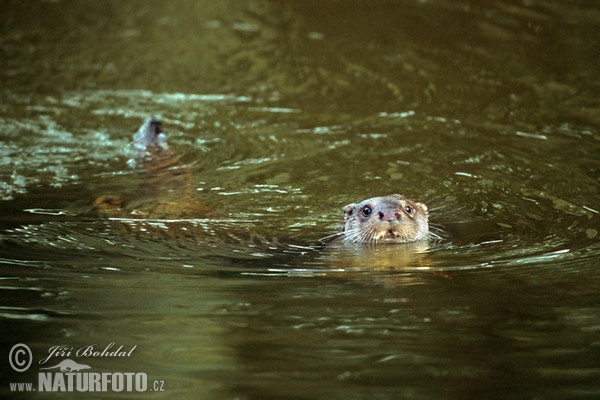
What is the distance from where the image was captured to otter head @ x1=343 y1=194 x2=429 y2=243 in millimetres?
5441

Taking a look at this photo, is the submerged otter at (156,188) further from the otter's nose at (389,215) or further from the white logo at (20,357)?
the white logo at (20,357)

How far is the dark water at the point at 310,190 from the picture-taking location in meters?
3.66

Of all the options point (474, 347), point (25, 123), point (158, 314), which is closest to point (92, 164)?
point (25, 123)

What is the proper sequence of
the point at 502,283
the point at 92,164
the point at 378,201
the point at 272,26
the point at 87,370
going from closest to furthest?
the point at 87,370
the point at 502,283
the point at 378,201
the point at 92,164
the point at 272,26

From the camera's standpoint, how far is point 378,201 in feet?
18.5

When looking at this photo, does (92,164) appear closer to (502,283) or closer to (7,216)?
(7,216)

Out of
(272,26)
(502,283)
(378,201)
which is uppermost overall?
(272,26)

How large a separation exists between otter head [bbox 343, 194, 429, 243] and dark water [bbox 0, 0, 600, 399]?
0.14 m

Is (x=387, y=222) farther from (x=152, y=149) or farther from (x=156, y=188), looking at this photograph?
(x=152, y=149)

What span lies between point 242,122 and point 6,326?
13.7ft

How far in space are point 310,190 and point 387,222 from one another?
1102mm

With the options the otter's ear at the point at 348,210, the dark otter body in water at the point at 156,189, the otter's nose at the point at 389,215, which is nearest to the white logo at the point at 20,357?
the dark otter body in water at the point at 156,189

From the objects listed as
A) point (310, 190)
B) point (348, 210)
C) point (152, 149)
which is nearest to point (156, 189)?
point (152, 149)

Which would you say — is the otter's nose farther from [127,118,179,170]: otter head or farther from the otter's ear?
[127,118,179,170]: otter head
